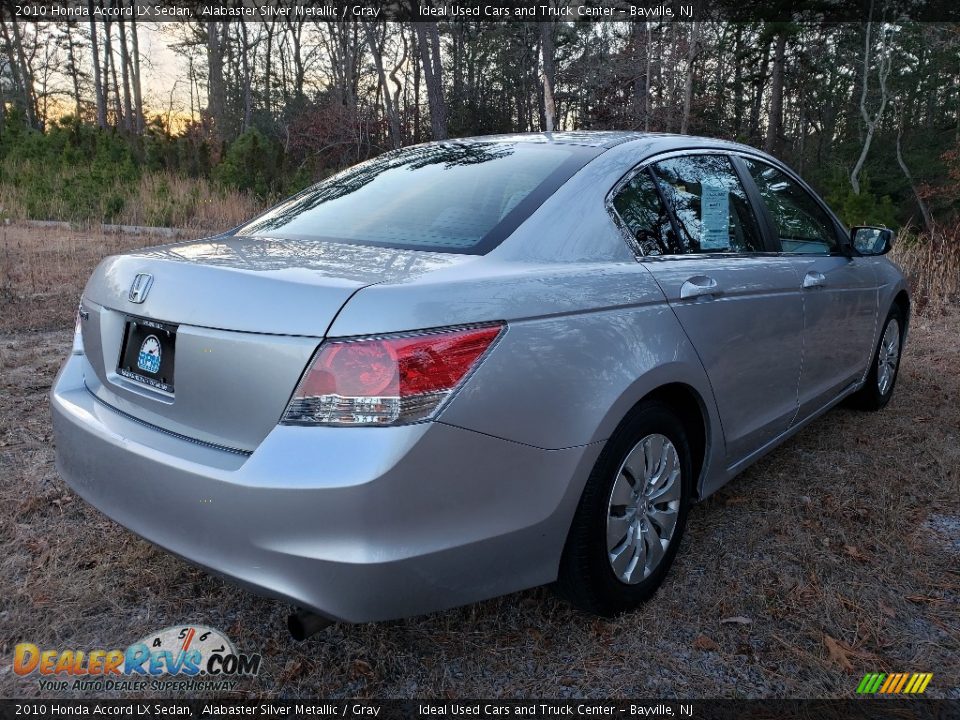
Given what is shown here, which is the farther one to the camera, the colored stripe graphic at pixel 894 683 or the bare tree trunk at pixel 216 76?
the bare tree trunk at pixel 216 76

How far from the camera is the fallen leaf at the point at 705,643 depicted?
7.28ft

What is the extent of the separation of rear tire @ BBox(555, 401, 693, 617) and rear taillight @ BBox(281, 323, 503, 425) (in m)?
0.66

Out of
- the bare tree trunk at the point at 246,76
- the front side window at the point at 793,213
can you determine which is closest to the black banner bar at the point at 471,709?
the front side window at the point at 793,213

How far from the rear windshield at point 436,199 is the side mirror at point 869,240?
6.81ft

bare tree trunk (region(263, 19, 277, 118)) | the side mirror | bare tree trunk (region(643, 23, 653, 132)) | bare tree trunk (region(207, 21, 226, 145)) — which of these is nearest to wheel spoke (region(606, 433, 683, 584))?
the side mirror

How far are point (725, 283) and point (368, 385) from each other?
1522mm

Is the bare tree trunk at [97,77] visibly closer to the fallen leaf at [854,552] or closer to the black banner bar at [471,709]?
the black banner bar at [471,709]

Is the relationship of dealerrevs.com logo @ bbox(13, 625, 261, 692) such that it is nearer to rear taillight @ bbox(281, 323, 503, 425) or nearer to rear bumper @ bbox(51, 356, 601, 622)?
rear bumper @ bbox(51, 356, 601, 622)

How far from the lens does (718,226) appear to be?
286cm

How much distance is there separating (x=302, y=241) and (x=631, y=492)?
1290 mm

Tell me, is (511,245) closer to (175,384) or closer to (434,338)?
(434,338)

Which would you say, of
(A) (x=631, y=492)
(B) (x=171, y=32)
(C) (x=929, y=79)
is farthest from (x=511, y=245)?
(B) (x=171, y=32)

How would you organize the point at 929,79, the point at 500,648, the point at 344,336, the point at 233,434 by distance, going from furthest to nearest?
the point at 929,79 → the point at 500,648 → the point at 233,434 → the point at 344,336

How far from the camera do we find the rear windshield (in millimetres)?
2207
